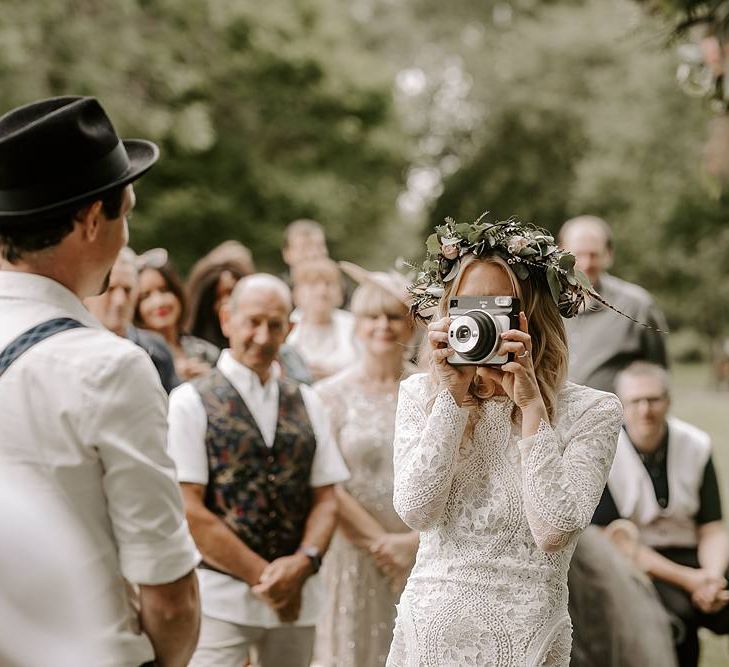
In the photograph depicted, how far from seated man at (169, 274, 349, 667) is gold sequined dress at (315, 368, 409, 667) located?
58cm

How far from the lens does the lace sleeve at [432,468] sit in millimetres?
2820

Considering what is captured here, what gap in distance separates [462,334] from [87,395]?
0.98 m

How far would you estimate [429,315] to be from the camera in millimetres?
3203

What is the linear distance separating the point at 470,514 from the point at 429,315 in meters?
0.61

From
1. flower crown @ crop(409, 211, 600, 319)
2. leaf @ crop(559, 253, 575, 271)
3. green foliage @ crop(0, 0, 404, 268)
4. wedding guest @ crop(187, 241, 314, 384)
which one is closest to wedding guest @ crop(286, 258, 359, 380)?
wedding guest @ crop(187, 241, 314, 384)

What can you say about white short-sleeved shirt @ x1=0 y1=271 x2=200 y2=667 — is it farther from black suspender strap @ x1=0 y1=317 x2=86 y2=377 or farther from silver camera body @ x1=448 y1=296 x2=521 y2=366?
silver camera body @ x1=448 y1=296 x2=521 y2=366

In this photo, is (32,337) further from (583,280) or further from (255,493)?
(255,493)

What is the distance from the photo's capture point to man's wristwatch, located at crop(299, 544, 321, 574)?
14.0ft

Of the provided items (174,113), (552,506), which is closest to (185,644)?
(552,506)

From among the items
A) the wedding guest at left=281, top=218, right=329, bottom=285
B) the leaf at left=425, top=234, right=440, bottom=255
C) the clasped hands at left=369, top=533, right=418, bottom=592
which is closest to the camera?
the leaf at left=425, top=234, right=440, bottom=255

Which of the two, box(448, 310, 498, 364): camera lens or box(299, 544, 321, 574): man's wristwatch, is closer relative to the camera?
box(448, 310, 498, 364): camera lens

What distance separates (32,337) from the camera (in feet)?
7.30

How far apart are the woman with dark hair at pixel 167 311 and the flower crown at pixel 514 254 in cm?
309

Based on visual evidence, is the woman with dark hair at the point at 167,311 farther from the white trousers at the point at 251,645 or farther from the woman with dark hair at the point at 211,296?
the white trousers at the point at 251,645
